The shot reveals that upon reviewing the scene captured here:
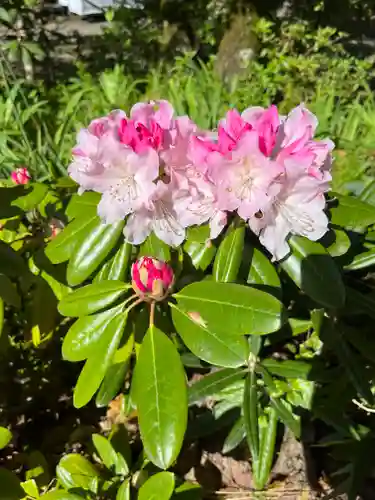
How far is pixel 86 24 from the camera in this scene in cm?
727

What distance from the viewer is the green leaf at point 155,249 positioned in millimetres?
1083

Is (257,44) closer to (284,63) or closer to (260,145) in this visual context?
(284,63)

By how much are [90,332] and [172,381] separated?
0.61 feet

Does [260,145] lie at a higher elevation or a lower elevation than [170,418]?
higher

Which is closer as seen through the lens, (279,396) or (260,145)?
(260,145)

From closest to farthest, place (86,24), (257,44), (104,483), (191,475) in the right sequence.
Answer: (104,483) < (191,475) < (257,44) < (86,24)

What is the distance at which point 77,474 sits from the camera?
128 cm

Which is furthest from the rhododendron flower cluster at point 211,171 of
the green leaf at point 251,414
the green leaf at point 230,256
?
the green leaf at point 251,414

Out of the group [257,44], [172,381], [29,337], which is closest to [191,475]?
[29,337]

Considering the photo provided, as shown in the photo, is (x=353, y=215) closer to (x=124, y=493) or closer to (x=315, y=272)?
(x=315, y=272)

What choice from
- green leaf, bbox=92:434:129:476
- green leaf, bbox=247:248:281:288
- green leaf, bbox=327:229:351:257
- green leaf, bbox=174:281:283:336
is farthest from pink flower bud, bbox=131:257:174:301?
green leaf, bbox=92:434:129:476

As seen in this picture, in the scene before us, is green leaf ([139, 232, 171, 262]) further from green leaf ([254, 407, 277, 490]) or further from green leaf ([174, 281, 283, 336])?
green leaf ([254, 407, 277, 490])

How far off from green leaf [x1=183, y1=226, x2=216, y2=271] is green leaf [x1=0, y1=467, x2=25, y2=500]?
1.51 feet

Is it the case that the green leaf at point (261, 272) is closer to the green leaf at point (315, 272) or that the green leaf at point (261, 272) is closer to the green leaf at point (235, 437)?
the green leaf at point (315, 272)
